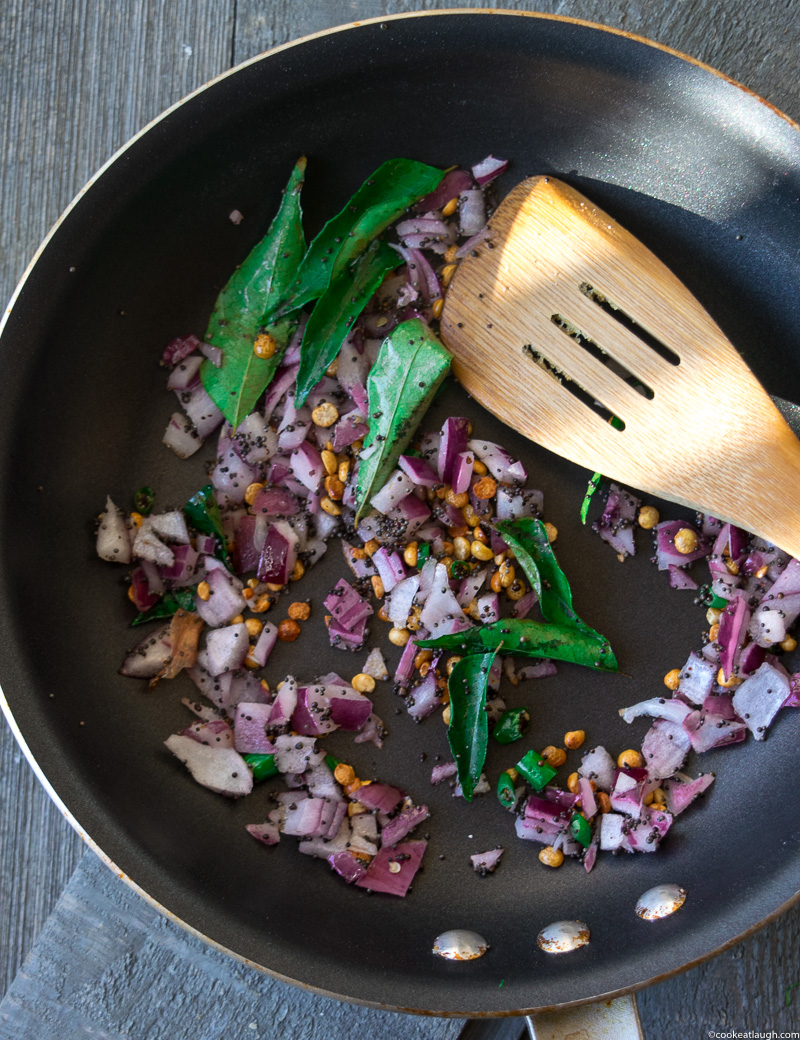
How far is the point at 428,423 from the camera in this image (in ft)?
3.36

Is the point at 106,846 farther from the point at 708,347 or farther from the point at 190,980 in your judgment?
the point at 708,347

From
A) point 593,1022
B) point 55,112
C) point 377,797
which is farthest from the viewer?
point 55,112

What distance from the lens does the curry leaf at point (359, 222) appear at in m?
0.97

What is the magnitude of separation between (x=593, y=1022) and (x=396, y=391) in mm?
742

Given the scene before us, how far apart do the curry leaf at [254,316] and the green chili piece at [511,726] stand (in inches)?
19.6

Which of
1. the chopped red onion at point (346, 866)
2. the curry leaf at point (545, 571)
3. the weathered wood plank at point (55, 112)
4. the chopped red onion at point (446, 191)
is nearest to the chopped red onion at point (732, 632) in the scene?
the curry leaf at point (545, 571)

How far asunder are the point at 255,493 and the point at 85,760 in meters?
0.37

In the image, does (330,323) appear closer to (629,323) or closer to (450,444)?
(450,444)

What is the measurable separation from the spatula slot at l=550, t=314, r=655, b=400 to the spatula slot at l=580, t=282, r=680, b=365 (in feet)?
0.13

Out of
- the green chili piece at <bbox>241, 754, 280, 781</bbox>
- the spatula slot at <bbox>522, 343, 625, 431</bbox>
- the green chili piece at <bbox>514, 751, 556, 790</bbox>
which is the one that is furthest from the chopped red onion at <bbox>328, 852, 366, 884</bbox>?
the spatula slot at <bbox>522, 343, 625, 431</bbox>

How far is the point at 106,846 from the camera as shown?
34.9 inches

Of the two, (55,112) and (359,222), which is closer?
(359,222)

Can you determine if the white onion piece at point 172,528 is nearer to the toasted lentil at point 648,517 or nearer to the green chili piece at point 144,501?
the green chili piece at point 144,501

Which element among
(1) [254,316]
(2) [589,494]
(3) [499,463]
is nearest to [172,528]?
(1) [254,316]
